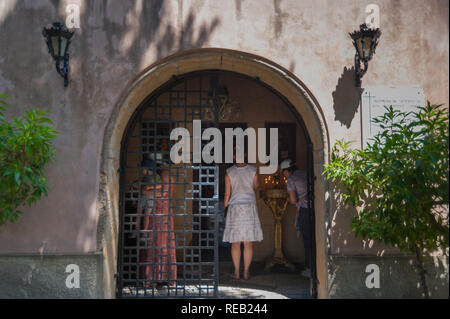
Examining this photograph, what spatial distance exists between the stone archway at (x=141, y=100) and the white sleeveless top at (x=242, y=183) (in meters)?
1.18

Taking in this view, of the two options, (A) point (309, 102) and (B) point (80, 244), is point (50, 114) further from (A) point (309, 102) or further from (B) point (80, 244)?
(A) point (309, 102)

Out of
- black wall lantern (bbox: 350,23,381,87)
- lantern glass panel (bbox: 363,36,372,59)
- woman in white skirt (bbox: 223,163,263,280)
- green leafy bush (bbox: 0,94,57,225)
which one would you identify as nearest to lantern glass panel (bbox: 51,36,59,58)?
green leafy bush (bbox: 0,94,57,225)

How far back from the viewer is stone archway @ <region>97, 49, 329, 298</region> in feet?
14.8

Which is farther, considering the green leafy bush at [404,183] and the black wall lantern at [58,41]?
the black wall lantern at [58,41]

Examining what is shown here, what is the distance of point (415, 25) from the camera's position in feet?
15.4

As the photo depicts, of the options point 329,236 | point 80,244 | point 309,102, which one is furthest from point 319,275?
point 80,244

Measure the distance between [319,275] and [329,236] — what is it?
529mm

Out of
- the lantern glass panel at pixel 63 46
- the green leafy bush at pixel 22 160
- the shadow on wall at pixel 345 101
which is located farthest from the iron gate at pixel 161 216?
the shadow on wall at pixel 345 101

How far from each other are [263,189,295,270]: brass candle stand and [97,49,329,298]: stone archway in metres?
1.87

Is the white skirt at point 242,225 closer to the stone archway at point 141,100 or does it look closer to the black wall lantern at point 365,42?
the stone archway at point 141,100

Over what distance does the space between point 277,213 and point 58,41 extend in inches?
165

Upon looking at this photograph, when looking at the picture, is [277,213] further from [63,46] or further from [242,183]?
Result: [63,46]

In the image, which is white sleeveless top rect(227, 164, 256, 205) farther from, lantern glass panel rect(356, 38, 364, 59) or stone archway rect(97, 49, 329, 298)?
lantern glass panel rect(356, 38, 364, 59)

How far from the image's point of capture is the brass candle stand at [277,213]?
22.0 feet
